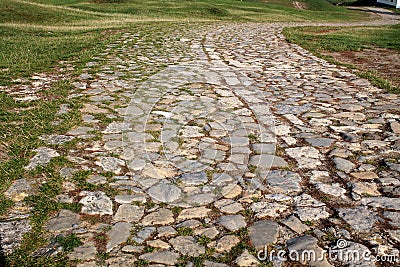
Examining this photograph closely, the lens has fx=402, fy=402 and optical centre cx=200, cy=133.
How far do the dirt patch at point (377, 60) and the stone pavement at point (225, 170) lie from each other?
1.28m

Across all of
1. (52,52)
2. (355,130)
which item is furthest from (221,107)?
(52,52)

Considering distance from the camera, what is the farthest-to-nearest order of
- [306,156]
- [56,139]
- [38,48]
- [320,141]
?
[38,48]
[320,141]
[56,139]
[306,156]

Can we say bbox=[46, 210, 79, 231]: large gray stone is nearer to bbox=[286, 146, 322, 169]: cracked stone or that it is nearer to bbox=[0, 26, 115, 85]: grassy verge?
bbox=[286, 146, 322, 169]: cracked stone

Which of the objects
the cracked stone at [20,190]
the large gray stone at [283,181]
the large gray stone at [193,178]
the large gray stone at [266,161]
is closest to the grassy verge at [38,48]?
the cracked stone at [20,190]

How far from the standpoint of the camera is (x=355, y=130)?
485 cm

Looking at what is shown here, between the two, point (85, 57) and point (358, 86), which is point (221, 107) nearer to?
point (358, 86)

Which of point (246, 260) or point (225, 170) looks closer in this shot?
point (246, 260)

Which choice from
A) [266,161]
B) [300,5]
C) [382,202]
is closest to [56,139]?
[266,161]

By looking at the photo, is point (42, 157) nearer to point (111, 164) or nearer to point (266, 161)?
point (111, 164)
